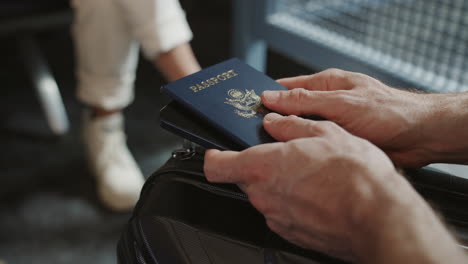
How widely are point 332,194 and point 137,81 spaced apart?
3.74ft

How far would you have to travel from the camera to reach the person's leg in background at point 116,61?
0.79m

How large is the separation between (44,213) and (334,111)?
0.76m

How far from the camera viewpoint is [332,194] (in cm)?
35

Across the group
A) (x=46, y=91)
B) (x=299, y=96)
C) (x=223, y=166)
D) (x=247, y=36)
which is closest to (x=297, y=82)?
(x=299, y=96)

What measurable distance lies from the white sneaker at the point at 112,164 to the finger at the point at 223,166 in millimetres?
623

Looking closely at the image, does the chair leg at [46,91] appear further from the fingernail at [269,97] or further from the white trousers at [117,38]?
the fingernail at [269,97]

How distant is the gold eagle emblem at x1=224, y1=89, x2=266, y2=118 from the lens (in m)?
0.45

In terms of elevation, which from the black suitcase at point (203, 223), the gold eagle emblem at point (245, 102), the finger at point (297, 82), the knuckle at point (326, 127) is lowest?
the black suitcase at point (203, 223)

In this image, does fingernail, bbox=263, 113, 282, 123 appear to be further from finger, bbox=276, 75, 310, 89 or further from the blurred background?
the blurred background

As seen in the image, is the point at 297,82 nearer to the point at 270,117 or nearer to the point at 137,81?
the point at 270,117

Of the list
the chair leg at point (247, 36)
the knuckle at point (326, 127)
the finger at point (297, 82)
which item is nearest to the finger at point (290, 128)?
the knuckle at point (326, 127)

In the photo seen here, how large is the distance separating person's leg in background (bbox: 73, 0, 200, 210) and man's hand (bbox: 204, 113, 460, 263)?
0.45m

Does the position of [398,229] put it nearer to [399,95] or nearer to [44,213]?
[399,95]

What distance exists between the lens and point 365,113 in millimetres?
443
